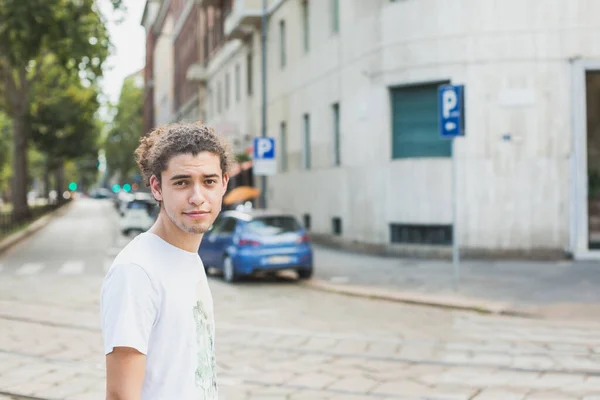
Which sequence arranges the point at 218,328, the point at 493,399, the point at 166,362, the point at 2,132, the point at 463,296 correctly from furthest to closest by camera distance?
1. the point at 2,132
2. the point at 463,296
3. the point at 218,328
4. the point at 493,399
5. the point at 166,362

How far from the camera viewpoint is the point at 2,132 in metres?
64.6

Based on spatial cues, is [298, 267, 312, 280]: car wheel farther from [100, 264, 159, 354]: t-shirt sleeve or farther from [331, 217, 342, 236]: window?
[100, 264, 159, 354]: t-shirt sleeve

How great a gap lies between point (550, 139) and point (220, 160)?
1608 centimetres

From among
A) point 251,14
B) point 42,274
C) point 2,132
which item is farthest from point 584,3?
point 2,132

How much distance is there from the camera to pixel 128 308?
217cm

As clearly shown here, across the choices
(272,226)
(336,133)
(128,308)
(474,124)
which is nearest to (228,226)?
(272,226)

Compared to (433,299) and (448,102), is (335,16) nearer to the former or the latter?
(448,102)

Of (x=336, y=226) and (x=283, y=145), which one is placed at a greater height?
(x=283, y=145)

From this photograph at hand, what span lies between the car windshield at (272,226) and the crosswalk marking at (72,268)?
13.7 feet

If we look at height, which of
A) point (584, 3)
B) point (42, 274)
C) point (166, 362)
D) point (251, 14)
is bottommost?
point (42, 274)

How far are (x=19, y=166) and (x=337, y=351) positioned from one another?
32770 mm

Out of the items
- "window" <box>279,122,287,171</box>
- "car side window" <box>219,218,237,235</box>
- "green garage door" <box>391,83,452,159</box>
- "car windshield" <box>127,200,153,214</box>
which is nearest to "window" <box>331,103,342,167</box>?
"green garage door" <box>391,83,452,159</box>

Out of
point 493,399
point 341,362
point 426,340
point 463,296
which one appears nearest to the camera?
point 493,399

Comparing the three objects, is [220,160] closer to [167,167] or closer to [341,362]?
[167,167]
